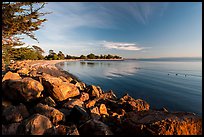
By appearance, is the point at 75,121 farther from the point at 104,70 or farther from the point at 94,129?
the point at 104,70

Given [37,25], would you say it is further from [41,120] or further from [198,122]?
[198,122]

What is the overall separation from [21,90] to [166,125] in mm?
8170

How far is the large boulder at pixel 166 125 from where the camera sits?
4.39 metres

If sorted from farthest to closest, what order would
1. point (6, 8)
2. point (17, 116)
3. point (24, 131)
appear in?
1. point (6, 8)
2. point (17, 116)
3. point (24, 131)

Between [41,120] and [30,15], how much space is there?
645cm

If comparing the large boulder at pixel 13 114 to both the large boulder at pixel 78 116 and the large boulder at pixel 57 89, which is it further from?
the large boulder at pixel 57 89

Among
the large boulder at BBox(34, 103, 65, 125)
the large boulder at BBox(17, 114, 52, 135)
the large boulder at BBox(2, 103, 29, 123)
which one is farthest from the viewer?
the large boulder at BBox(34, 103, 65, 125)

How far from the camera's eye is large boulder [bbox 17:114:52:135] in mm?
4324

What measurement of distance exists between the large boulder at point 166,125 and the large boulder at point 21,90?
638 cm

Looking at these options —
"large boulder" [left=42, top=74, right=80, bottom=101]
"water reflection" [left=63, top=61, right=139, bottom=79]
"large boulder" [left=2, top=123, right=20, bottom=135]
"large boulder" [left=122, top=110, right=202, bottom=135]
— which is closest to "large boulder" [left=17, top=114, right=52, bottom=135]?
"large boulder" [left=2, top=123, right=20, bottom=135]

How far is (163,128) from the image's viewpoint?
4422 millimetres

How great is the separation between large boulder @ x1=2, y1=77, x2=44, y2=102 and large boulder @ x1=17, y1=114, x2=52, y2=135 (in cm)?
430

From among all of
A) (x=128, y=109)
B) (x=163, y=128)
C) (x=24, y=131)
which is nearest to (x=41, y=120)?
(x=24, y=131)

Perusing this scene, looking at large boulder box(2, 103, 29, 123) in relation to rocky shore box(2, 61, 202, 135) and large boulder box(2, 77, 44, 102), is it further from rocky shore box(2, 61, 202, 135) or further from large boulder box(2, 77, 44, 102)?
large boulder box(2, 77, 44, 102)
